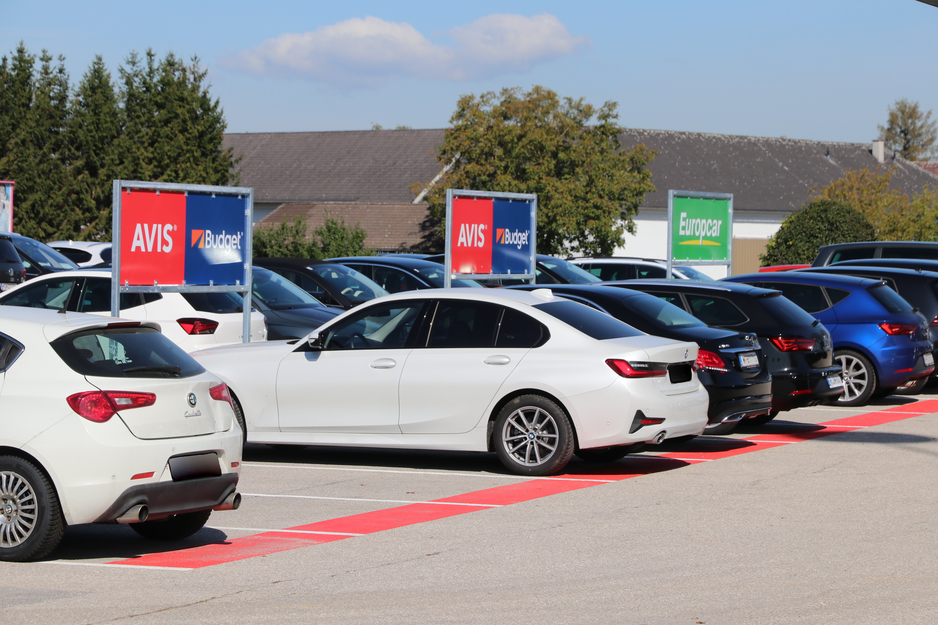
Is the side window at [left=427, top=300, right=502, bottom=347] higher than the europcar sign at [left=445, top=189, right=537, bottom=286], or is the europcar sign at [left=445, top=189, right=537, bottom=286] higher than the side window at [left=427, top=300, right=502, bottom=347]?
the europcar sign at [left=445, top=189, right=537, bottom=286]

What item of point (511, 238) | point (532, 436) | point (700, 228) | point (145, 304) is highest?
point (700, 228)

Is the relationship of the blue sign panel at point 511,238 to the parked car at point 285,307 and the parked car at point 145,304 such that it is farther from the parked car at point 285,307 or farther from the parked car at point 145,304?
the parked car at point 145,304

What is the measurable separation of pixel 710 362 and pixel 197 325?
5827 millimetres

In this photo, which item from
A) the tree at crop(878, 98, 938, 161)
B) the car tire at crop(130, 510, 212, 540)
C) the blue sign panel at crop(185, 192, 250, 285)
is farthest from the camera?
the tree at crop(878, 98, 938, 161)

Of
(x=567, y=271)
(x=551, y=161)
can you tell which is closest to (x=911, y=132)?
(x=551, y=161)

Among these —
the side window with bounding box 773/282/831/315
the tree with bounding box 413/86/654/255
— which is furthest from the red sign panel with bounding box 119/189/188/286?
the tree with bounding box 413/86/654/255

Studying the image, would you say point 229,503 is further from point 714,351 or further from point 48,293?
point 48,293

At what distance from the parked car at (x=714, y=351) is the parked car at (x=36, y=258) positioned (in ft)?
41.4

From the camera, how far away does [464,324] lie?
34.3 ft

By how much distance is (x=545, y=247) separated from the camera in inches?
2109

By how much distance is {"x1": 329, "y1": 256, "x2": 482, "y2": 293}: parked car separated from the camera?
20.3 meters

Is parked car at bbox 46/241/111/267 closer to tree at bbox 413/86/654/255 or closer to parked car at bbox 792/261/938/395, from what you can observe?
parked car at bbox 792/261/938/395

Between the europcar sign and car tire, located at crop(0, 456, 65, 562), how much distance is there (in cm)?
969

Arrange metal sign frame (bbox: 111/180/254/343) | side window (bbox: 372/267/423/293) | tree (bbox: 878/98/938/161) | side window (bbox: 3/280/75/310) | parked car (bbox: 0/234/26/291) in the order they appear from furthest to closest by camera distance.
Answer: tree (bbox: 878/98/938/161), side window (bbox: 372/267/423/293), parked car (bbox: 0/234/26/291), side window (bbox: 3/280/75/310), metal sign frame (bbox: 111/180/254/343)
